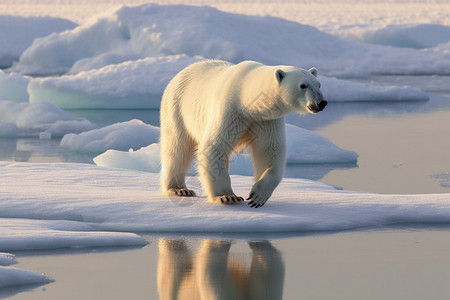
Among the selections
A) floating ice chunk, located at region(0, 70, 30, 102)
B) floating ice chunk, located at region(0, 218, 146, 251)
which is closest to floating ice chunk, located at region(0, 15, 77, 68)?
floating ice chunk, located at region(0, 70, 30, 102)

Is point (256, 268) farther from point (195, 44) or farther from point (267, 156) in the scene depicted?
point (195, 44)

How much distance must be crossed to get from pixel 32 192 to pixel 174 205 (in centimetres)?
104

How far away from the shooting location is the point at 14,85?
54.3 ft

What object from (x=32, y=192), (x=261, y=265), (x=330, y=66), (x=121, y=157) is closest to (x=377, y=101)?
(x=330, y=66)

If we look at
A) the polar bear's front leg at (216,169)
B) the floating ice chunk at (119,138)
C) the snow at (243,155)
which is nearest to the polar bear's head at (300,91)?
the polar bear's front leg at (216,169)

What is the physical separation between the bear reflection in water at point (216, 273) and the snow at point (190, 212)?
0.37 metres

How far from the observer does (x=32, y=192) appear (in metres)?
5.99

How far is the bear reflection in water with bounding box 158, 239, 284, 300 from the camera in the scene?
12.4ft

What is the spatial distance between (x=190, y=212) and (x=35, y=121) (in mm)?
8541

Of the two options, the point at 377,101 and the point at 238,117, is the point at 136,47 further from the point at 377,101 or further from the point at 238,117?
the point at 238,117

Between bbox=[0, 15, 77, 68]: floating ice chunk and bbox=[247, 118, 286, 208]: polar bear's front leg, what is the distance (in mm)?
24382

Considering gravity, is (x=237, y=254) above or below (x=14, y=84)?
below

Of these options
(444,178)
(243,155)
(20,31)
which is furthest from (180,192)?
(20,31)

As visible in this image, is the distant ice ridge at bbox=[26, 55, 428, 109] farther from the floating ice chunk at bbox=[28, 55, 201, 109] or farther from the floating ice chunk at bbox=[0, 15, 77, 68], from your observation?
the floating ice chunk at bbox=[0, 15, 77, 68]
